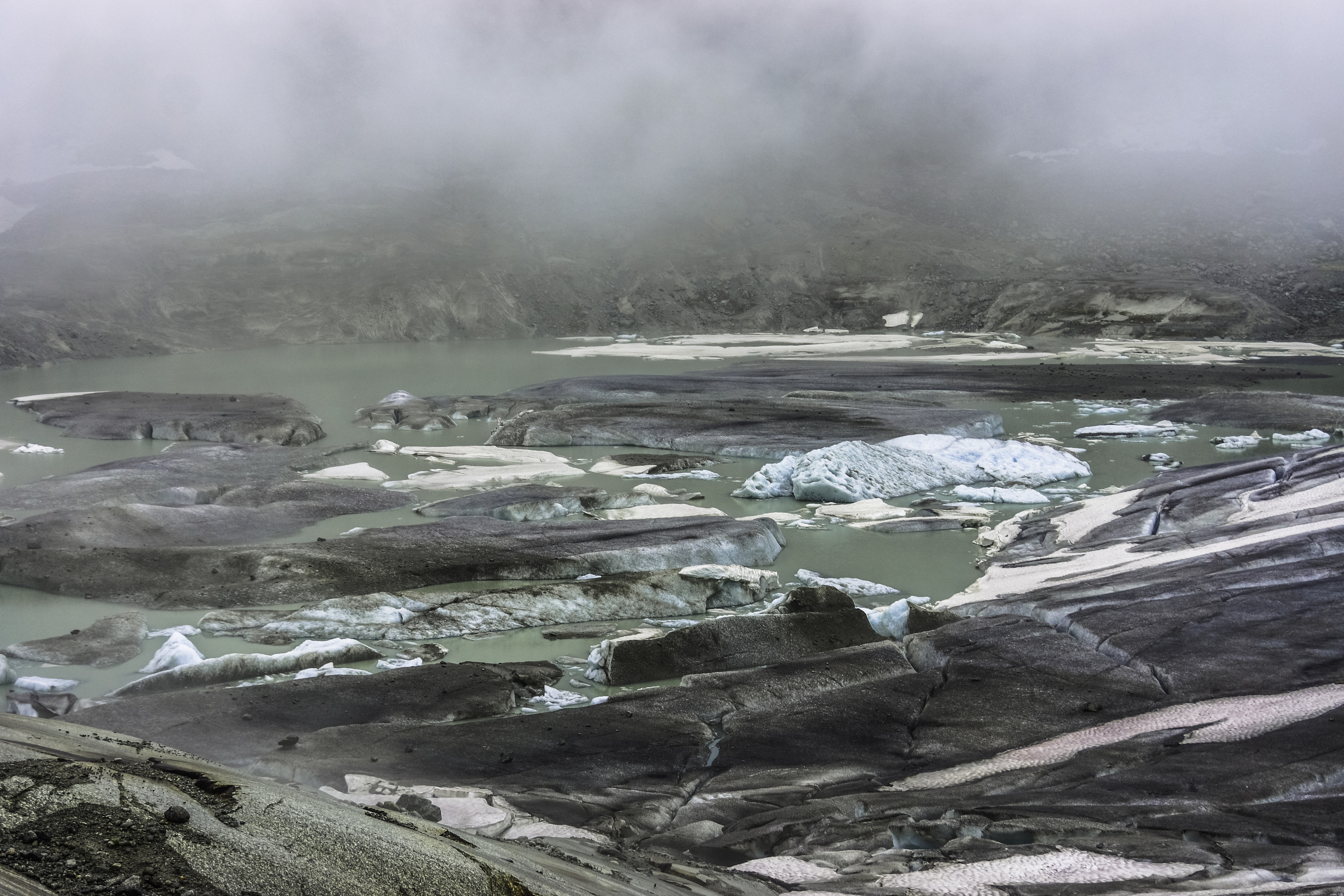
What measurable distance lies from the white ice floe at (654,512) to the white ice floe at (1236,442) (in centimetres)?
1222

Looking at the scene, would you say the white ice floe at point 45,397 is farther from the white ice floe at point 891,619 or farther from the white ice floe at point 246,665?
the white ice floe at point 891,619

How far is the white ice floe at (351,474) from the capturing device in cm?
2033

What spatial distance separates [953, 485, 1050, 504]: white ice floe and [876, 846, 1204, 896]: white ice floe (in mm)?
12984

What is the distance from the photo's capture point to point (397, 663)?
1048cm

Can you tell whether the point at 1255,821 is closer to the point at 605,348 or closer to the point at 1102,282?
the point at 605,348

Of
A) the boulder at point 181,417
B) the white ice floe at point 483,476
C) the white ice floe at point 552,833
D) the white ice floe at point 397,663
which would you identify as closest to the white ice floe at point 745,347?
the boulder at point 181,417

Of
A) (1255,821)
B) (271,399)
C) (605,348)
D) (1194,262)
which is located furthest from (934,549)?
(1194,262)

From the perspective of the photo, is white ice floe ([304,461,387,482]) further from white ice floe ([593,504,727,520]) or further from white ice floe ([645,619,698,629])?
white ice floe ([645,619,698,629])

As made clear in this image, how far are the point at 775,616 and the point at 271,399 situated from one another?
23.8 meters

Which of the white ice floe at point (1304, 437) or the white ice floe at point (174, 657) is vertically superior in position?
the white ice floe at point (174, 657)

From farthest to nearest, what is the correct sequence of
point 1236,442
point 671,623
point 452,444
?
point 452,444, point 1236,442, point 671,623

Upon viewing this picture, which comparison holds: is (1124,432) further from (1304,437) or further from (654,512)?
(654,512)

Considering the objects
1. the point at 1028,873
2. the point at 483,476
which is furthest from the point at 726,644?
the point at 483,476

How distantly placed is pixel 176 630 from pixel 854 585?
7.10 metres
